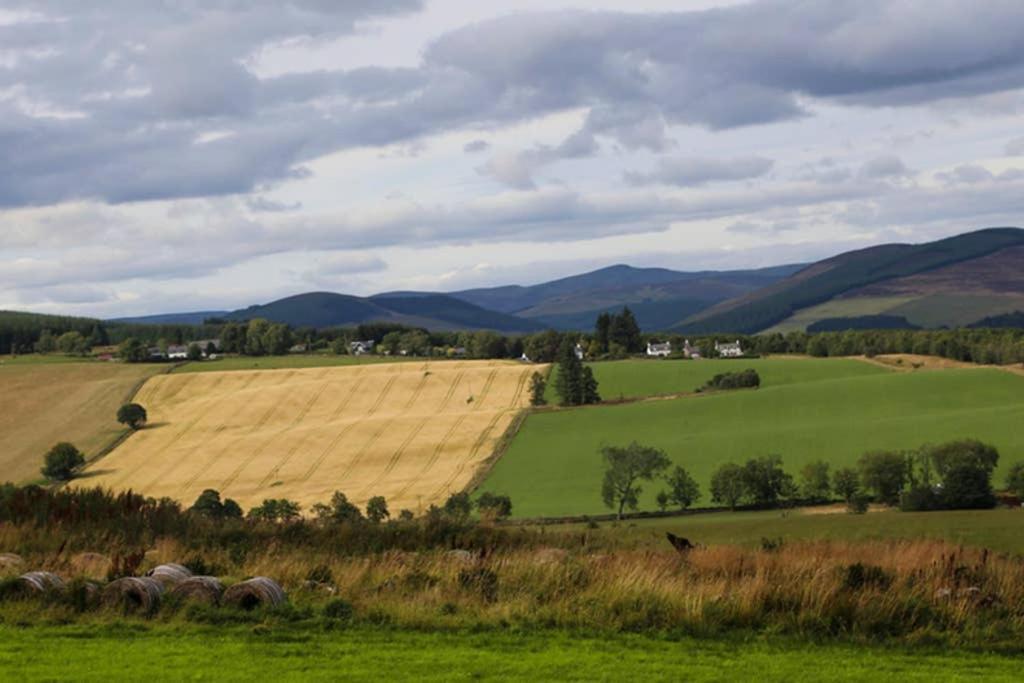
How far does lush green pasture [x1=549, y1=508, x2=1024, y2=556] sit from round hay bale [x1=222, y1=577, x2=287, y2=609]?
690 cm

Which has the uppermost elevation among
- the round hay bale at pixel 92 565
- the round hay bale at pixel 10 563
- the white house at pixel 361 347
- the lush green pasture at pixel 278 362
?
the white house at pixel 361 347

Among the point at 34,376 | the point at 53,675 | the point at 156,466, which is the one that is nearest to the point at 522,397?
the point at 156,466

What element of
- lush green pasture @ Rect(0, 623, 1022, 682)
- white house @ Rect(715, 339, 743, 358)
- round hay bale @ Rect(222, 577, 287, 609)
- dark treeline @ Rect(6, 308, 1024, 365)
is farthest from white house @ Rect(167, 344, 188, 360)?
lush green pasture @ Rect(0, 623, 1022, 682)

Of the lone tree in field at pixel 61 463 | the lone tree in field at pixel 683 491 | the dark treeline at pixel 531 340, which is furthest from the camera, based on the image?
the dark treeline at pixel 531 340

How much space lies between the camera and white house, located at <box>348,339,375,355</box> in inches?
6983

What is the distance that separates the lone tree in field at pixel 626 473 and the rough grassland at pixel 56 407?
42.2m

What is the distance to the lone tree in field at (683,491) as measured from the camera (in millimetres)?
68375

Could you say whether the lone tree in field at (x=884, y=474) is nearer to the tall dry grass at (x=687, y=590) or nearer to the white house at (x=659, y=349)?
the tall dry grass at (x=687, y=590)

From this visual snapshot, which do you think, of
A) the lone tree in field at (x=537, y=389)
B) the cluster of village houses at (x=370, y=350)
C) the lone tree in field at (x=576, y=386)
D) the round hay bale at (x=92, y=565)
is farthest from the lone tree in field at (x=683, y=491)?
the cluster of village houses at (x=370, y=350)

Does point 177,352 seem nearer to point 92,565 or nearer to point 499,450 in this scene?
point 499,450

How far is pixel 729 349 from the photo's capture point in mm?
166875

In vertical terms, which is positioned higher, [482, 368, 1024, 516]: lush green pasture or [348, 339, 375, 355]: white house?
[348, 339, 375, 355]: white house

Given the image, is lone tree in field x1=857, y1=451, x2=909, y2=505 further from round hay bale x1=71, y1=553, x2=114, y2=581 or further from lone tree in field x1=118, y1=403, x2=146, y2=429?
lone tree in field x1=118, y1=403, x2=146, y2=429

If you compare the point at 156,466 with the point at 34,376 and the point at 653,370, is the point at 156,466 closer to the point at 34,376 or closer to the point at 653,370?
the point at 34,376
